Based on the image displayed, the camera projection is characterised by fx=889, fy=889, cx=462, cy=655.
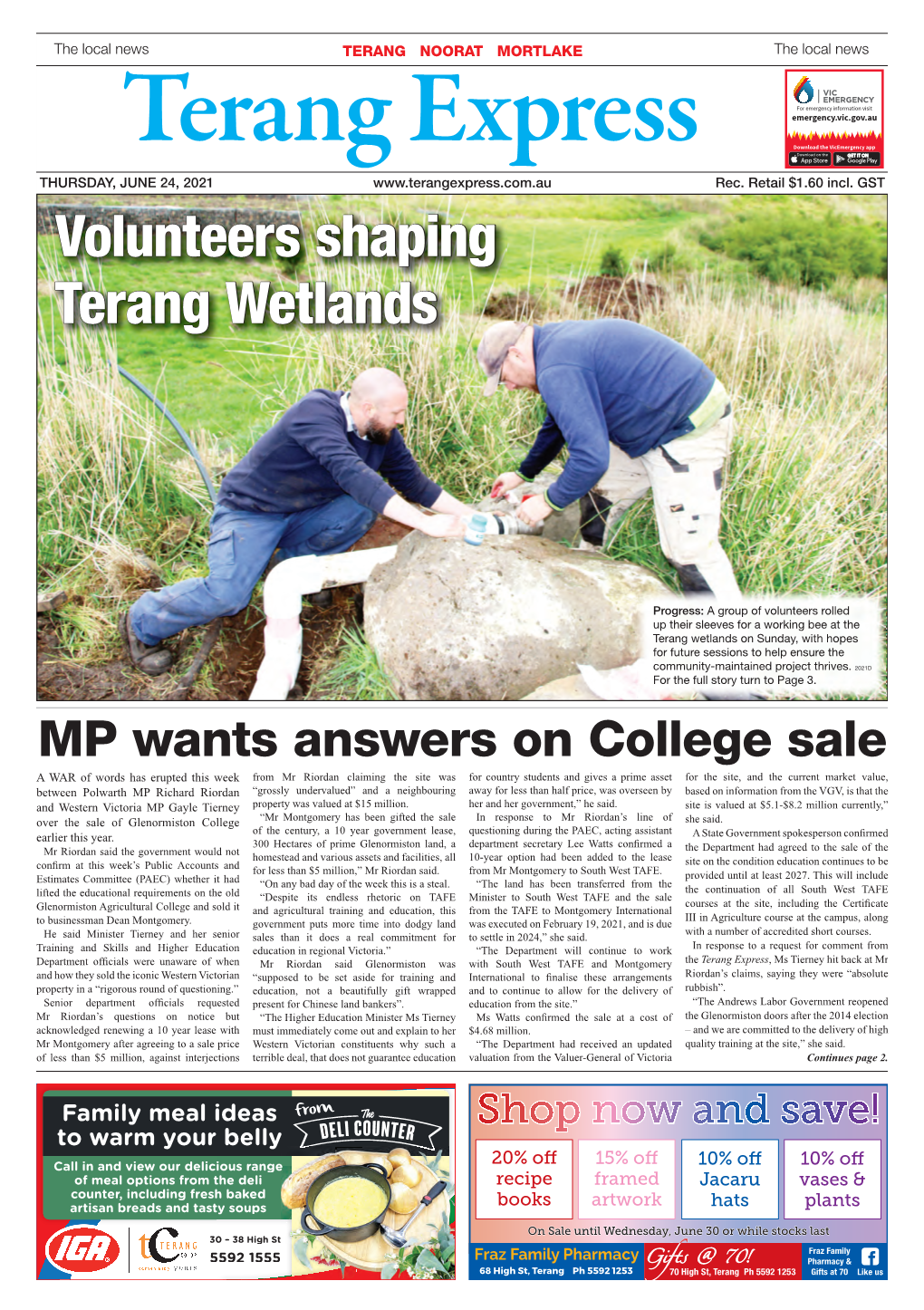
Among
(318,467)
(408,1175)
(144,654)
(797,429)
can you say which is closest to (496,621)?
(318,467)

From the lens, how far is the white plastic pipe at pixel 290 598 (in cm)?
458

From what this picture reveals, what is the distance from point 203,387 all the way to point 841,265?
3911 millimetres

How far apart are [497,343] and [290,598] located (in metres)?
1.64

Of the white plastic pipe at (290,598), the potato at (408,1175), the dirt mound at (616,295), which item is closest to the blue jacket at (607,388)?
the white plastic pipe at (290,598)

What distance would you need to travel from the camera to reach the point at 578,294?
5.71 meters

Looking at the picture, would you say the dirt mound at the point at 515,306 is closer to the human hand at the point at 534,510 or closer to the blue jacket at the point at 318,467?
the blue jacket at the point at 318,467

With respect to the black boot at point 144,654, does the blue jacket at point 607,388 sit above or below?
above
